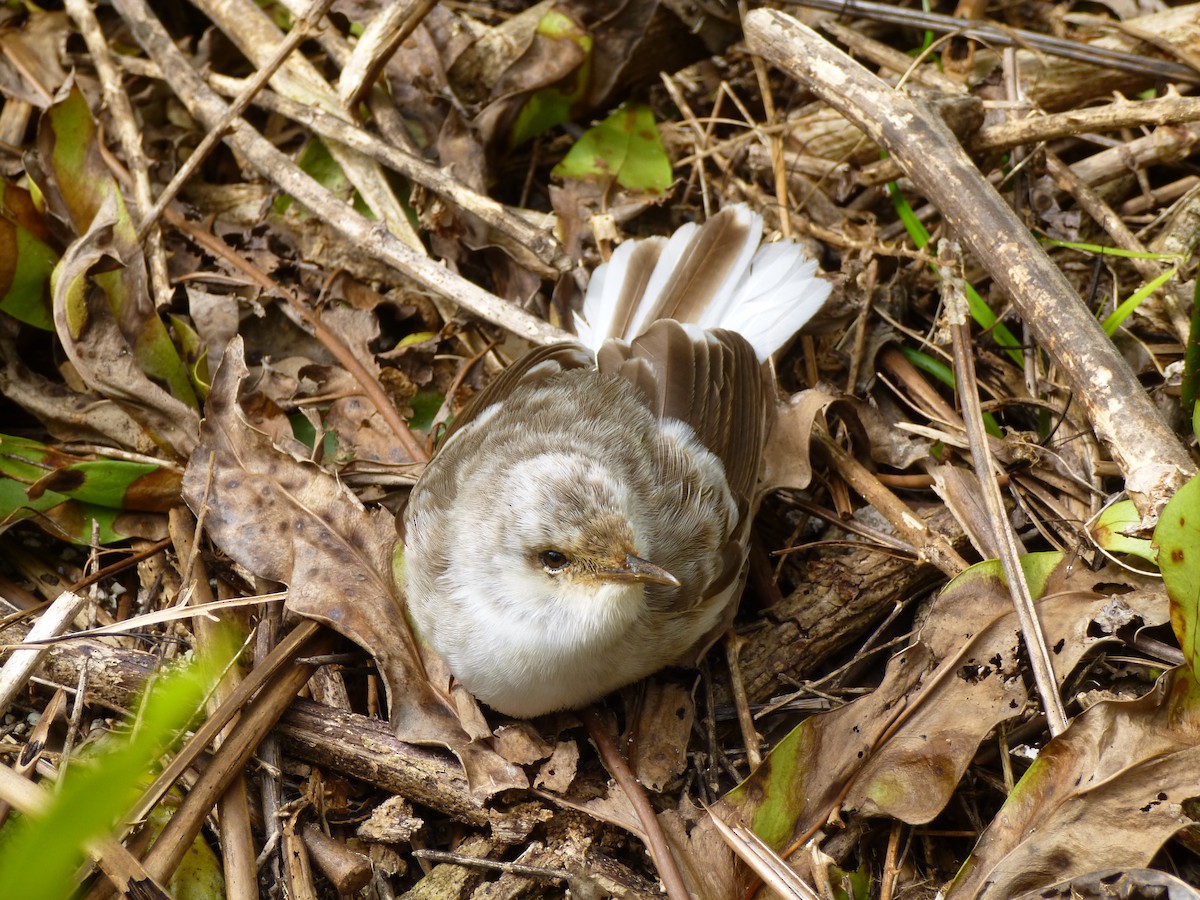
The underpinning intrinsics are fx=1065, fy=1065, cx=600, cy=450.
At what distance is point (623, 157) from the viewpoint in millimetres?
4453

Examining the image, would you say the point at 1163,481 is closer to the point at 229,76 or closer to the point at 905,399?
the point at 905,399

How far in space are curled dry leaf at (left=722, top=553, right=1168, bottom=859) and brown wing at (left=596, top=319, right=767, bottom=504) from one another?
31.0 inches

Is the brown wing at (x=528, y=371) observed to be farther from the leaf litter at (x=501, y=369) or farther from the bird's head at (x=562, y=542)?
the bird's head at (x=562, y=542)

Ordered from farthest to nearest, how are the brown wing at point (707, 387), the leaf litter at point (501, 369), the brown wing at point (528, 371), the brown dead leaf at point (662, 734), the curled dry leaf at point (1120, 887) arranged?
the brown wing at point (528, 371) → the brown wing at point (707, 387) → the brown dead leaf at point (662, 734) → the leaf litter at point (501, 369) → the curled dry leaf at point (1120, 887)

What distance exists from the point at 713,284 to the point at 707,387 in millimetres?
570

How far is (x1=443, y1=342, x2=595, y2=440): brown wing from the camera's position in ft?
11.8

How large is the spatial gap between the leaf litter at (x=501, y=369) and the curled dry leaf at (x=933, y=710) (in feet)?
0.03

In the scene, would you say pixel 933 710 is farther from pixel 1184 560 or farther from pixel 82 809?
pixel 82 809

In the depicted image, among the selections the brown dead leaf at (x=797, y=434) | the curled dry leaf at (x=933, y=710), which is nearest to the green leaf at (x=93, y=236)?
the brown dead leaf at (x=797, y=434)

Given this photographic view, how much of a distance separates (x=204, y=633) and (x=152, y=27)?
2.66 metres

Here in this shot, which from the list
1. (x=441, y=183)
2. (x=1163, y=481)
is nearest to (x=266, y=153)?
(x=441, y=183)

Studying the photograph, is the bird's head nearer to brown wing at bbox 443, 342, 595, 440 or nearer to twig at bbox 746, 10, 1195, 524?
brown wing at bbox 443, 342, 595, 440

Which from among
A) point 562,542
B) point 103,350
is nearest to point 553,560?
point 562,542

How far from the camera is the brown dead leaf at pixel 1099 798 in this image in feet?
8.20
